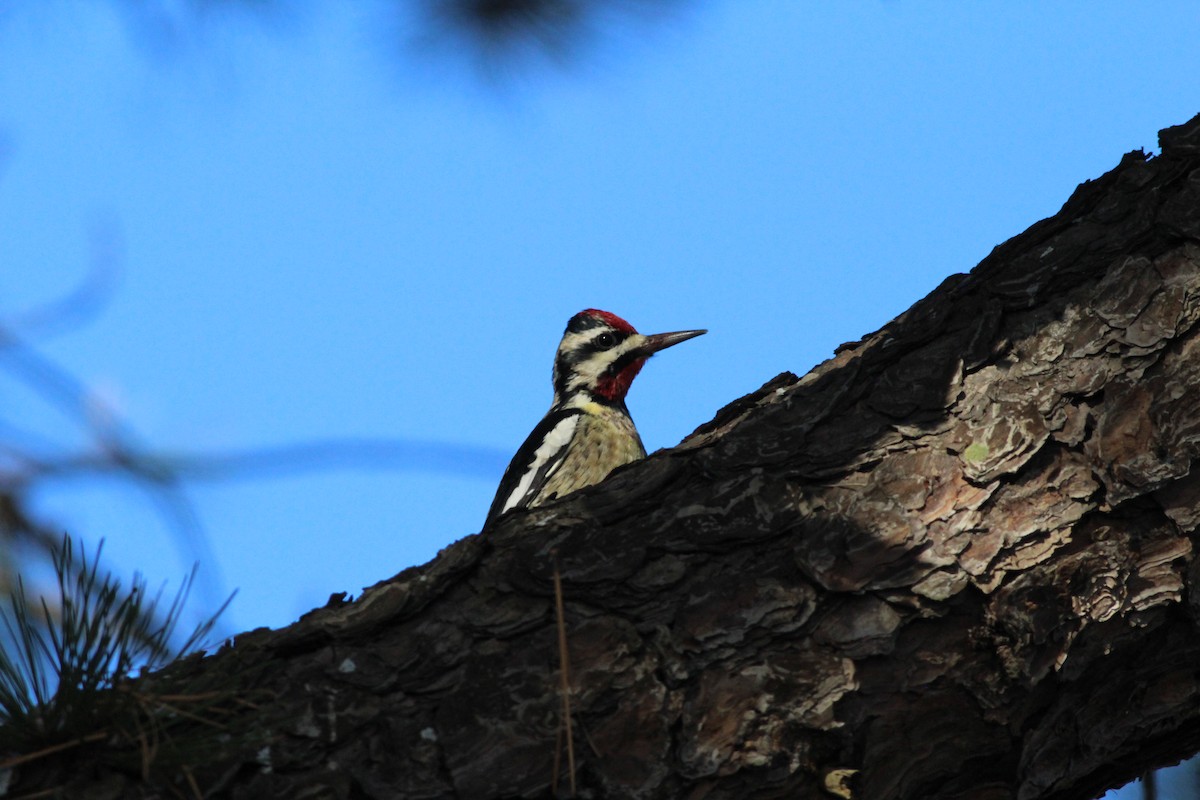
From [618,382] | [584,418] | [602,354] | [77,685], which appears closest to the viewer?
[77,685]

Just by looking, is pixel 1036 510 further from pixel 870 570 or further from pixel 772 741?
pixel 772 741

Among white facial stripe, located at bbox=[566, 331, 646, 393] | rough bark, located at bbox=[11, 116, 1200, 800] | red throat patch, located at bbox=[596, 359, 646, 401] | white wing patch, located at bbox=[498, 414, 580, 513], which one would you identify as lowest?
rough bark, located at bbox=[11, 116, 1200, 800]

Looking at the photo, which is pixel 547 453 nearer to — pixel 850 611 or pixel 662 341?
pixel 662 341

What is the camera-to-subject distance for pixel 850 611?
6.59 ft

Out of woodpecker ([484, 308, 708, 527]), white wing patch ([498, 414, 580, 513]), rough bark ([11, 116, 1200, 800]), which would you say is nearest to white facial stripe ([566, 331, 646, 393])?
woodpecker ([484, 308, 708, 527])

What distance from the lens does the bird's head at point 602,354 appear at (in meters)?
5.05

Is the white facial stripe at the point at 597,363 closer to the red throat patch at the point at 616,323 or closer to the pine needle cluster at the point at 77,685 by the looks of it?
the red throat patch at the point at 616,323

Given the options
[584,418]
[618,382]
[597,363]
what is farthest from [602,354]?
[584,418]

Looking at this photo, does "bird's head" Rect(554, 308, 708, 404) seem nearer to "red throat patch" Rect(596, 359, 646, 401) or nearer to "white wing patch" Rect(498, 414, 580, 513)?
"red throat patch" Rect(596, 359, 646, 401)

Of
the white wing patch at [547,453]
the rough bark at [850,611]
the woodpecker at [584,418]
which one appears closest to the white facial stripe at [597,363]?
the woodpecker at [584,418]

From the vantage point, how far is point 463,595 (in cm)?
205

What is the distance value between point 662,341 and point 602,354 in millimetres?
254

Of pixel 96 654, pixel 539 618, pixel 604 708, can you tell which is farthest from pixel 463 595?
pixel 96 654

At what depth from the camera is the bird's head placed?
505 centimetres
